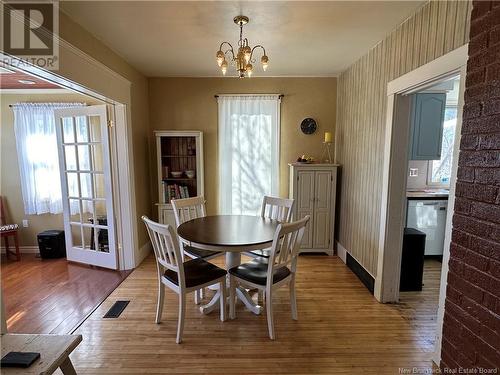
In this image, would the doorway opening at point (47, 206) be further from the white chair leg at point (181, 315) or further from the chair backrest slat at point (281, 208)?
the chair backrest slat at point (281, 208)

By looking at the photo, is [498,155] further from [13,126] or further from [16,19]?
[13,126]

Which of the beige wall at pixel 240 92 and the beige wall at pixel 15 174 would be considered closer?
the beige wall at pixel 15 174

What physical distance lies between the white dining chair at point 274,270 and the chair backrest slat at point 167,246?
50cm

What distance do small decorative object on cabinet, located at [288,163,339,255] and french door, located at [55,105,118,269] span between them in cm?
235

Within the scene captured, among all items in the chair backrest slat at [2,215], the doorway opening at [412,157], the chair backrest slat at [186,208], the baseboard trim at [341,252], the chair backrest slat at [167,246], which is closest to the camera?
the doorway opening at [412,157]

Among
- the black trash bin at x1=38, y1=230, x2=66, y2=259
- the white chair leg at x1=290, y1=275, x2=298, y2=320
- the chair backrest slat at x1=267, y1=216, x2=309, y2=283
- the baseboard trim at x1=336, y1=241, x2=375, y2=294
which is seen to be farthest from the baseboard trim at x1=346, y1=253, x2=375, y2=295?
the black trash bin at x1=38, y1=230, x2=66, y2=259

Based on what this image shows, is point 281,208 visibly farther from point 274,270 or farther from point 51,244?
point 51,244

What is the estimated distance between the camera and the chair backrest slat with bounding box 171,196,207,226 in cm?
298

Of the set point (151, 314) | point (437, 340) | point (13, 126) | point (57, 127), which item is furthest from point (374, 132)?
point (13, 126)

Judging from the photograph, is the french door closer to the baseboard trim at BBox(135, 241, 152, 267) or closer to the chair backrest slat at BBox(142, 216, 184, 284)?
the baseboard trim at BBox(135, 241, 152, 267)

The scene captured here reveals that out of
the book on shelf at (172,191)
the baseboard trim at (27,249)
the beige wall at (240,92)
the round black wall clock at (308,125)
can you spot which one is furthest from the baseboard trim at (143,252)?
the round black wall clock at (308,125)

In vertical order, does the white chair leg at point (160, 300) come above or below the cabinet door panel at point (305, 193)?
below

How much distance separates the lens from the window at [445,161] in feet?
13.0

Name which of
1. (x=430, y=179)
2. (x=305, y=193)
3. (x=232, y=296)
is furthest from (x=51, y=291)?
(x=430, y=179)
